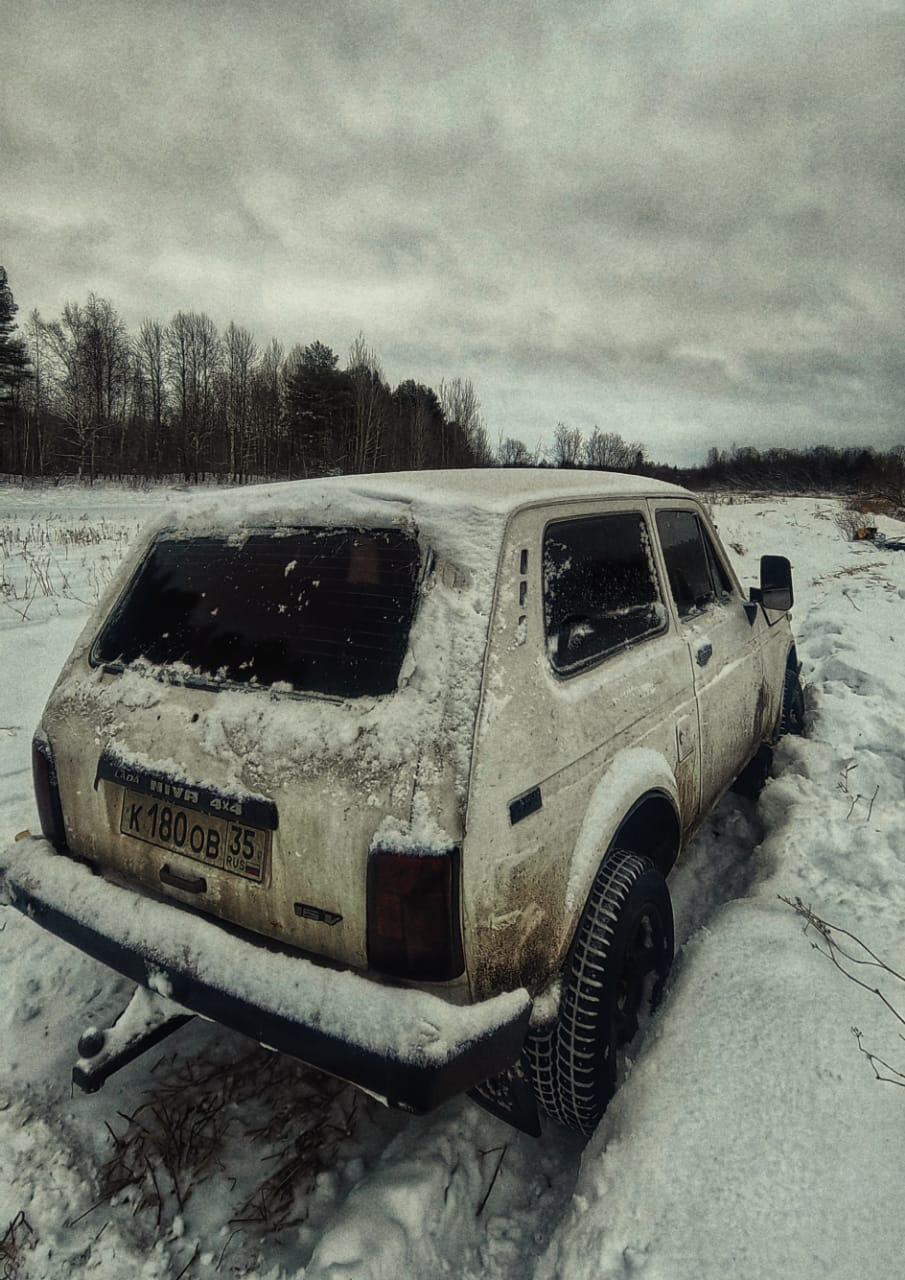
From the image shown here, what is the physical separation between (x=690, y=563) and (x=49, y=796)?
2.77m

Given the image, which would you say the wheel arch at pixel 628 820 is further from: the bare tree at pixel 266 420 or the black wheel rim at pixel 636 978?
the bare tree at pixel 266 420

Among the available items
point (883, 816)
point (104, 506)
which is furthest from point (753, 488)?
point (883, 816)

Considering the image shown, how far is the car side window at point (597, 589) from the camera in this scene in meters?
1.95

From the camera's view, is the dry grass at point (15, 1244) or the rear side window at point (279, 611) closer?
the dry grass at point (15, 1244)

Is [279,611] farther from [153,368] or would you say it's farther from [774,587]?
[153,368]

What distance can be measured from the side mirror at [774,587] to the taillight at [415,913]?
9.01 ft

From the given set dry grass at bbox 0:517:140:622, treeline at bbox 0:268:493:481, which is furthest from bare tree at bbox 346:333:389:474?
dry grass at bbox 0:517:140:622

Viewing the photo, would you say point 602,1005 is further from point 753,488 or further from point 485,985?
point 753,488

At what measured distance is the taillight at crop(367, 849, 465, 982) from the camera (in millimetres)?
1484

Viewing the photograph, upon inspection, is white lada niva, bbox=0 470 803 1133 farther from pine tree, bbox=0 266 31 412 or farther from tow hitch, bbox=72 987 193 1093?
pine tree, bbox=0 266 31 412

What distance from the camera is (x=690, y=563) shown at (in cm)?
306

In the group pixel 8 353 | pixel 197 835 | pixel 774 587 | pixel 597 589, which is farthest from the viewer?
pixel 8 353

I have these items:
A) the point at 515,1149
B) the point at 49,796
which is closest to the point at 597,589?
the point at 515,1149

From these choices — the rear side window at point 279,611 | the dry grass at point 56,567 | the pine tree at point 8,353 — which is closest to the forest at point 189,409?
the pine tree at point 8,353
